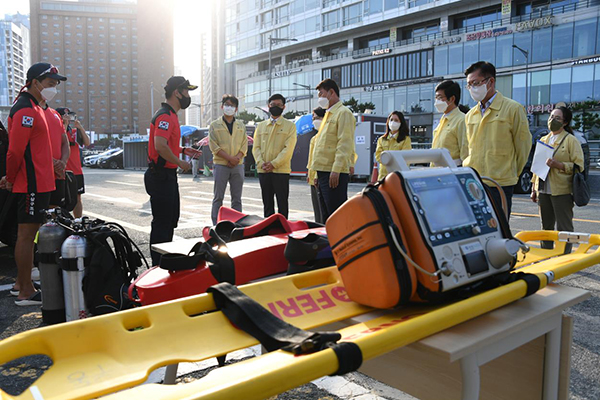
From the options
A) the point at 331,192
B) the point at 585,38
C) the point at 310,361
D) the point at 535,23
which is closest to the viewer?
the point at 310,361

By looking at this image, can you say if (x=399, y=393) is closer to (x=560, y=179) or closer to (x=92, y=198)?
(x=560, y=179)

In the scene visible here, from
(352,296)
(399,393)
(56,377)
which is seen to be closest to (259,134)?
(399,393)

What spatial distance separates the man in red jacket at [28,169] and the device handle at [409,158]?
316cm

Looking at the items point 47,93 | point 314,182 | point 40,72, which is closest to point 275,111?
point 314,182

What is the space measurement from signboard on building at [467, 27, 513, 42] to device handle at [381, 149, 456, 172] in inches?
1737

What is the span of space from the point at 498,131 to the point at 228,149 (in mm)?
4056

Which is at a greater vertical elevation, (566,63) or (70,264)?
(566,63)

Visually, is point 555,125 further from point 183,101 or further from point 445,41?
point 445,41

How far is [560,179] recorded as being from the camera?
19.0 feet

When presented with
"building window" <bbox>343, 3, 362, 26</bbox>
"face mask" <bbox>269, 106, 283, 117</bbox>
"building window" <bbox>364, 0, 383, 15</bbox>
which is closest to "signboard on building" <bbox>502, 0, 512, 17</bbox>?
"building window" <bbox>364, 0, 383, 15</bbox>

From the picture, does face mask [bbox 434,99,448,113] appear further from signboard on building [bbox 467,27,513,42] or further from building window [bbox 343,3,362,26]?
building window [bbox 343,3,362,26]

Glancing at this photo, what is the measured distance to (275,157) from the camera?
7.05 metres

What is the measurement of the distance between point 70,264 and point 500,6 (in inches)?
1855

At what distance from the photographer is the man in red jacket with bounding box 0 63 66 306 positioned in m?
4.01
